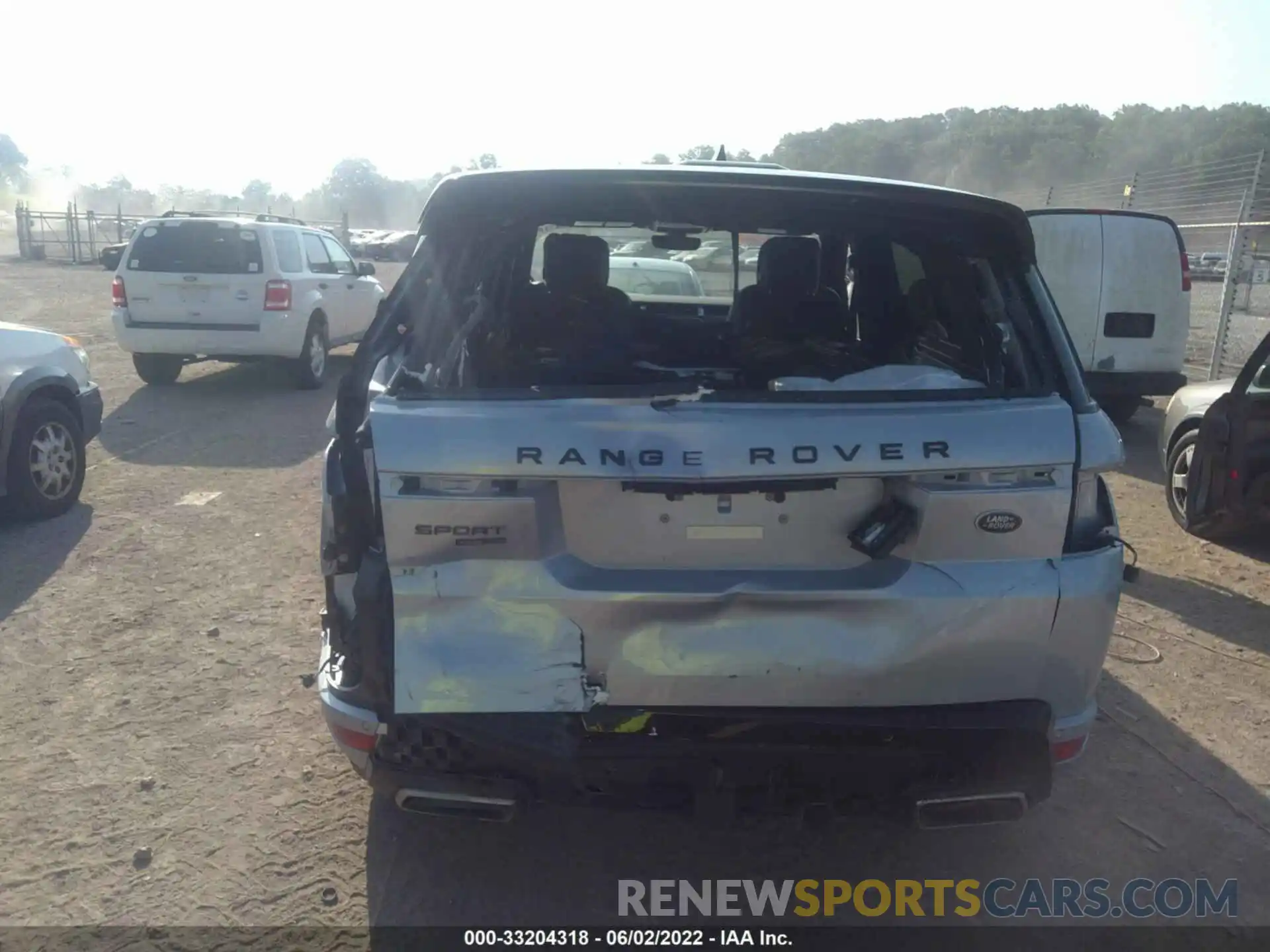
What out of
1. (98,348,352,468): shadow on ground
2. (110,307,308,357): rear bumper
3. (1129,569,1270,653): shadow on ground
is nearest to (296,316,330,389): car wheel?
(98,348,352,468): shadow on ground

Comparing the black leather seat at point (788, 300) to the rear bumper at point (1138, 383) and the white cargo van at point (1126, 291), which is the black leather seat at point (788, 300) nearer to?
the rear bumper at point (1138, 383)

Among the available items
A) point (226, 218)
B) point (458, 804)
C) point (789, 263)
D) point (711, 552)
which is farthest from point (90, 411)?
point (711, 552)

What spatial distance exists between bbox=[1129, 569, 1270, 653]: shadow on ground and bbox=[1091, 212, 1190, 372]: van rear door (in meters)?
4.40

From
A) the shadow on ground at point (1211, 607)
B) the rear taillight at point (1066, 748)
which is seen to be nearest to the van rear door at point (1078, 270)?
the shadow on ground at point (1211, 607)

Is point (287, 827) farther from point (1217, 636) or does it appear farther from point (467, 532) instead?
point (1217, 636)

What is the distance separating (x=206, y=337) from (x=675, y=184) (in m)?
9.59

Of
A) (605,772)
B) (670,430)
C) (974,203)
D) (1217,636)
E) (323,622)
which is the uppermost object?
(974,203)

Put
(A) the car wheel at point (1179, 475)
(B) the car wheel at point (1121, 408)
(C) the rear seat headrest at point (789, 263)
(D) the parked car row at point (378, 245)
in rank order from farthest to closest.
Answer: (B) the car wheel at point (1121, 408), (A) the car wheel at point (1179, 475), (C) the rear seat headrest at point (789, 263), (D) the parked car row at point (378, 245)

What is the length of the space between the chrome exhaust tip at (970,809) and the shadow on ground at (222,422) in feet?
17.6

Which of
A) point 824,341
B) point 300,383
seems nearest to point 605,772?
point 824,341

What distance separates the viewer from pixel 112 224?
42000 mm

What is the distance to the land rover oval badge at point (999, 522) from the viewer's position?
264 cm

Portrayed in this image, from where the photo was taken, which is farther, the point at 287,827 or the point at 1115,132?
the point at 1115,132

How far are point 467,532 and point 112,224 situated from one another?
148 feet
